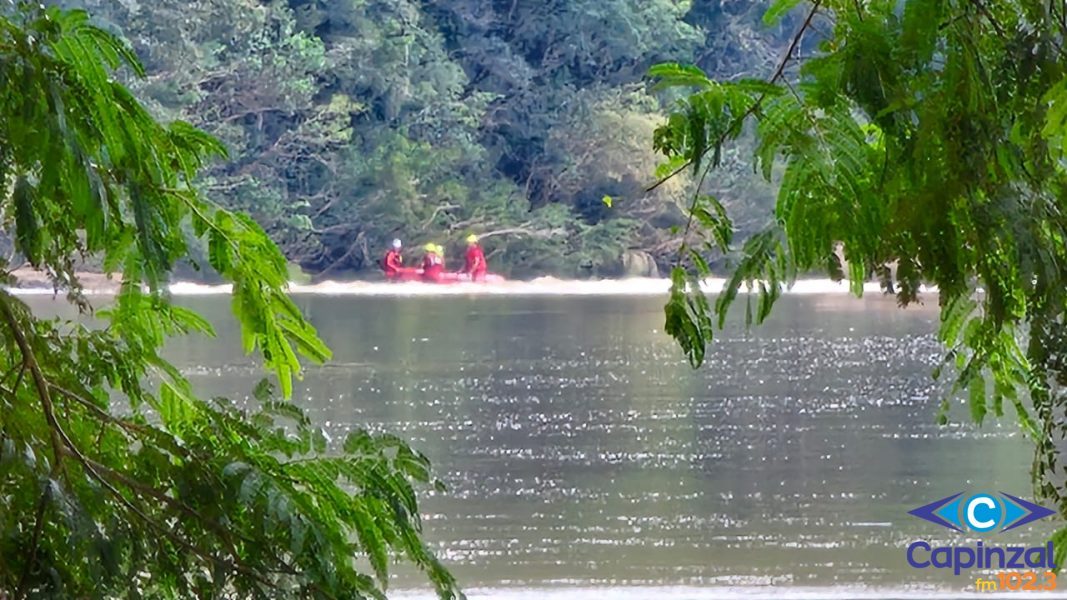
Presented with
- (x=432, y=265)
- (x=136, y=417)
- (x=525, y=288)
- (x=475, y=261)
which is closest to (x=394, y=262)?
(x=432, y=265)

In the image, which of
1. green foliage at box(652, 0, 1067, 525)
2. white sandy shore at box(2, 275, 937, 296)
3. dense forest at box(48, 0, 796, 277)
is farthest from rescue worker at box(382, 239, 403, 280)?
green foliage at box(652, 0, 1067, 525)

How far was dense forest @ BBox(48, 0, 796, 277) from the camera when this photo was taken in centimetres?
2183

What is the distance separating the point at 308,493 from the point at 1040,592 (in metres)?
3.60

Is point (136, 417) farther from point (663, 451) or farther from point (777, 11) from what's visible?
point (663, 451)

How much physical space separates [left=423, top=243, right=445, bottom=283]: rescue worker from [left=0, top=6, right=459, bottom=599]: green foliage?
20.2 metres

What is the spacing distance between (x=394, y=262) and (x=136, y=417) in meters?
20.7

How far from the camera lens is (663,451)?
7.50 m

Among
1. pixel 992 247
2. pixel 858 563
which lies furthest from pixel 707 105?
pixel 858 563

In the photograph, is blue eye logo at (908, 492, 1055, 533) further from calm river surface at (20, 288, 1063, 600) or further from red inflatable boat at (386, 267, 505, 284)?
red inflatable boat at (386, 267, 505, 284)

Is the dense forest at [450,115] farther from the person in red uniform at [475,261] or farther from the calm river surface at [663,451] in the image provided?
the calm river surface at [663,451]

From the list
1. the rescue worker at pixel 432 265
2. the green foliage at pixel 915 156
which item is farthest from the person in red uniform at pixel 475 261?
the green foliage at pixel 915 156

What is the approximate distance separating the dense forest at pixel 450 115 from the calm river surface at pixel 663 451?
27.3ft

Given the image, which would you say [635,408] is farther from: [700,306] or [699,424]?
[700,306]

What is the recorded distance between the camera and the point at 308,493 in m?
1.49
